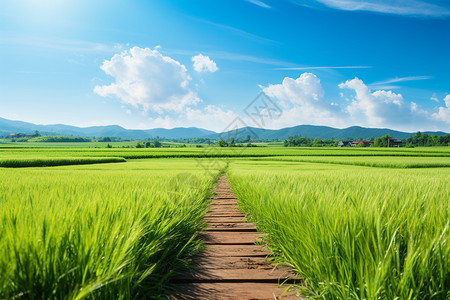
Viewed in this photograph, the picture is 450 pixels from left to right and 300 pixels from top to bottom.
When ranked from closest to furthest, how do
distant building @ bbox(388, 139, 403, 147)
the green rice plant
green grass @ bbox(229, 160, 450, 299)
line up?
green grass @ bbox(229, 160, 450, 299) < the green rice plant < distant building @ bbox(388, 139, 403, 147)

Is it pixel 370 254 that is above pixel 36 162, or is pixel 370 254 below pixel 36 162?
above

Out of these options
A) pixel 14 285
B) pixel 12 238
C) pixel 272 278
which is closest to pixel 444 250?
pixel 272 278

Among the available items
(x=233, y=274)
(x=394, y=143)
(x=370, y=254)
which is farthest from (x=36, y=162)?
(x=394, y=143)

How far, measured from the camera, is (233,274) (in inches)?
73.8

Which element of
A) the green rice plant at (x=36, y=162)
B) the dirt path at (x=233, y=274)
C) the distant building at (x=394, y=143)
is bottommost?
the green rice plant at (x=36, y=162)

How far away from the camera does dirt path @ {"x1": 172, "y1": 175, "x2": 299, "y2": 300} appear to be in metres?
1.60

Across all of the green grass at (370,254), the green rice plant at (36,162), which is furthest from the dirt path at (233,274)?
the green rice plant at (36,162)

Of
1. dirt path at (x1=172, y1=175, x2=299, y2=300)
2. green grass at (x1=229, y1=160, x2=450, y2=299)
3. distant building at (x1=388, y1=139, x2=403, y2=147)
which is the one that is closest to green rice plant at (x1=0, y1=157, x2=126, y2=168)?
dirt path at (x1=172, y1=175, x2=299, y2=300)

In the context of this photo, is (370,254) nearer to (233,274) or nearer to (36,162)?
(233,274)

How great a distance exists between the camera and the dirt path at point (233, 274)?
1.60m

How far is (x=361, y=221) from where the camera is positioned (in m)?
1.61

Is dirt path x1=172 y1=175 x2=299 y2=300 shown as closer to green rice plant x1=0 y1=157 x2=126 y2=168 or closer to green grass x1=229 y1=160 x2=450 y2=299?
green grass x1=229 y1=160 x2=450 y2=299

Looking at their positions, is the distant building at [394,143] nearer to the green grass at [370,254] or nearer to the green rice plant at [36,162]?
the green rice plant at [36,162]

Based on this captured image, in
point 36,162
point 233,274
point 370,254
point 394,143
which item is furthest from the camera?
point 394,143
